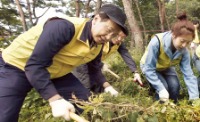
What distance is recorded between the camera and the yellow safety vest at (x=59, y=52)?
221 centimetres

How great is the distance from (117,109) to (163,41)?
4.87 feet

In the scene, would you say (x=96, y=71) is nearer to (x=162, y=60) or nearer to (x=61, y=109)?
(x=162, y=60)

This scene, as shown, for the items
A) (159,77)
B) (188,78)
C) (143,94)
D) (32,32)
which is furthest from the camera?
(143,94)

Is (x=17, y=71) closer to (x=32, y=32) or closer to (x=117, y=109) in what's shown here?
(x=32, y=32)

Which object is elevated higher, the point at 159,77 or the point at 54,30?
the point at 54,30

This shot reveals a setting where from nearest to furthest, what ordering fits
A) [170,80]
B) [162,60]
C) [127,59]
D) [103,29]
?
[103,29] < [162,60] < [170,80] < [127,59]

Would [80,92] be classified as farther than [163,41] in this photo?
No

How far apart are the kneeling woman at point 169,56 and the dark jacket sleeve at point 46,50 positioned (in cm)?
132

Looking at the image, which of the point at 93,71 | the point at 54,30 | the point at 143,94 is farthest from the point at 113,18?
the point at 143,94

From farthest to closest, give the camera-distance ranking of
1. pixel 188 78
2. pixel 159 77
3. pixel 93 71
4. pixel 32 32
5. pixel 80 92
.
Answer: pixel 159 77
pixel 188 78
pixel 93 71
pixel 80 92
pixel 32 32

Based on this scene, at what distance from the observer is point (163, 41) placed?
10.4 ft

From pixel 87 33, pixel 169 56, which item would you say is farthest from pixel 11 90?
pixel 169 56

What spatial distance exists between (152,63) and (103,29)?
4.44ft

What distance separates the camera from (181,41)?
2.94 m
